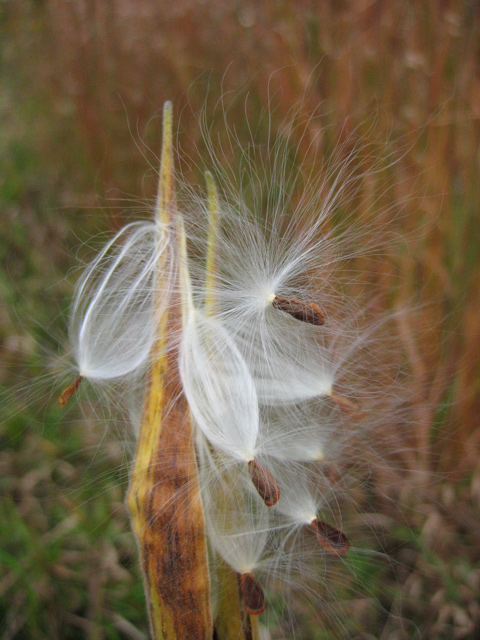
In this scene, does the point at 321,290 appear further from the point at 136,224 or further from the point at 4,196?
the point at 4,196

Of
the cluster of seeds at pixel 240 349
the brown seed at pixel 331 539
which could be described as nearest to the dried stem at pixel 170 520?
the cluster of seeds at pixel 240 349

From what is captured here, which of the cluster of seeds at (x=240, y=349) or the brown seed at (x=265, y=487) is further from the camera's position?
the cluster of seeds at (x=240, y=349)

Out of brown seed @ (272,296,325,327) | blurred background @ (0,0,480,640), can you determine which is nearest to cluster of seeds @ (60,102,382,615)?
brown seed @ (272,296,325,327)

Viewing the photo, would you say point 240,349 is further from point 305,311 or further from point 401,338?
point 401,338

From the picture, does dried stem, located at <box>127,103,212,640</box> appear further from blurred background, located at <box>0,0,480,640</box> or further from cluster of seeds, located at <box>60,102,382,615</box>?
blurred background, located at <box>0,0,480,640</box>

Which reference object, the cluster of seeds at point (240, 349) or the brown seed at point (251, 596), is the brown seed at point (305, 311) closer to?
the cluster of seeds at point (240, 349)

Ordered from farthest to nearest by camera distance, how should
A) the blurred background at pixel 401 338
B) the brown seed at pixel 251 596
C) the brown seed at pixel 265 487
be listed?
the blurred background at pixel 401 338
the brown seed at pixel 251 596
the brown seed at pixel 265 487
